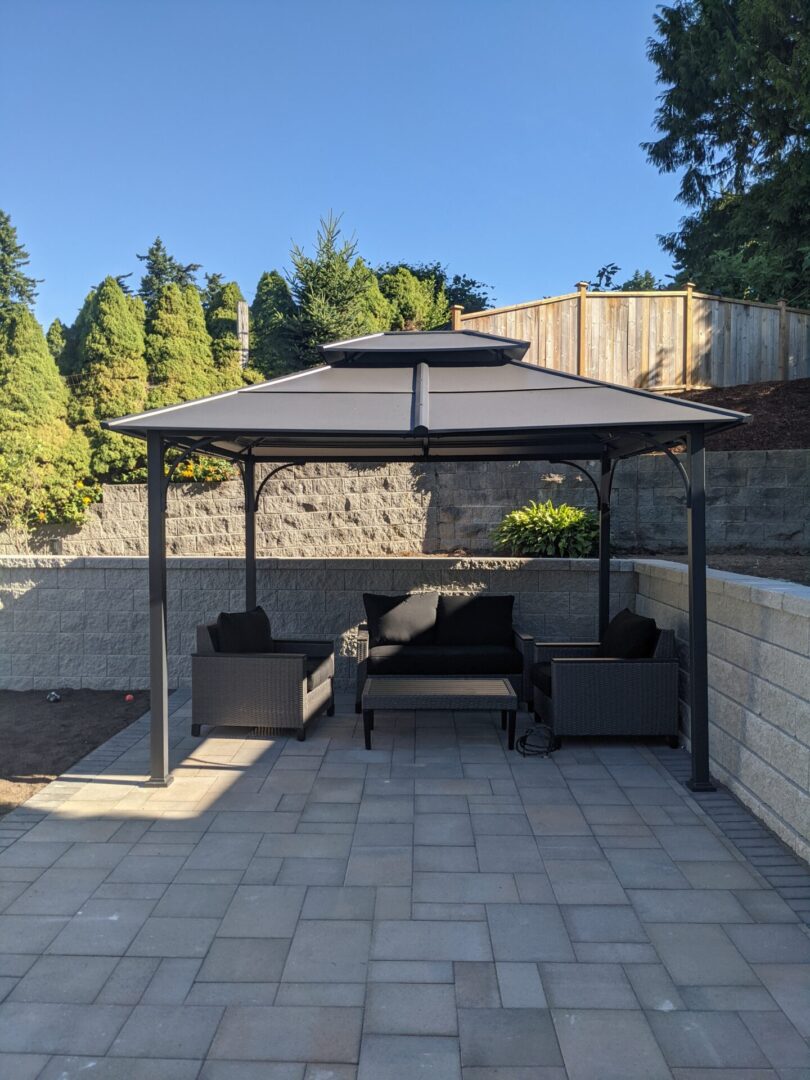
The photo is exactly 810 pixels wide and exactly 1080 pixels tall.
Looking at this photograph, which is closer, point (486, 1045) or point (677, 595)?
point (486, 1045)

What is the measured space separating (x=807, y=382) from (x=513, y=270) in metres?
12.9

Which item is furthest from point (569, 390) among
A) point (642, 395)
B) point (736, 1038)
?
point (736, 1038)

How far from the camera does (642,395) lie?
4.74 m

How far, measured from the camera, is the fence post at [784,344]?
11945 mm

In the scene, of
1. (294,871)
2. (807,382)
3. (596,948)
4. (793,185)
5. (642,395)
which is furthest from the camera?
(807,382)

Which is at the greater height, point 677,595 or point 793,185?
point 793,185

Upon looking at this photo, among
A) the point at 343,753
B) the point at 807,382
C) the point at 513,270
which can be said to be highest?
the point at 513,270

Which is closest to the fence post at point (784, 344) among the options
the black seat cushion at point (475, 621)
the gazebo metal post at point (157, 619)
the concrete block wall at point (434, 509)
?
the concrete block wall at point (434, 509)

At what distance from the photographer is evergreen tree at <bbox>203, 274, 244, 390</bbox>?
15469 millimetres

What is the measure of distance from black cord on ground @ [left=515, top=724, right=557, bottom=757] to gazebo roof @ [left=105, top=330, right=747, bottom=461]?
2.17m

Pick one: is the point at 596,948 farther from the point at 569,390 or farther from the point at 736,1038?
the point at 569,390

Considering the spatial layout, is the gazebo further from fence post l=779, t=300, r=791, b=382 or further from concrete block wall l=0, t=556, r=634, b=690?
fence post l=779, t=300, r=791, b=382

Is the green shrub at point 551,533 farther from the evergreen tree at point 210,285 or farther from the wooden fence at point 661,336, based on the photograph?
the evergreen tree at point 210,285

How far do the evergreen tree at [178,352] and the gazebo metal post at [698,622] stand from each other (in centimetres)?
1201
